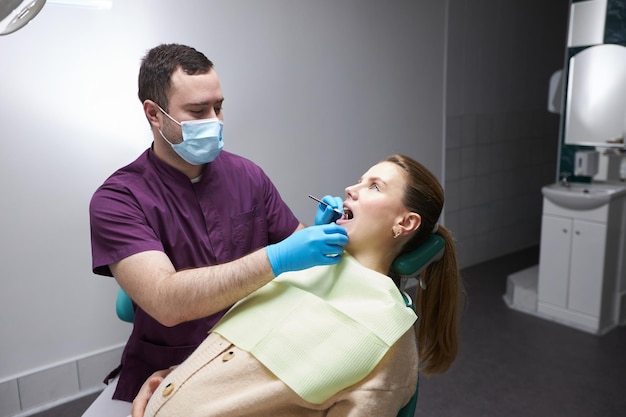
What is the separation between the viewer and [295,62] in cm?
286

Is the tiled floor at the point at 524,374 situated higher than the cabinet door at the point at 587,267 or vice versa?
the cabinet door at the point at 587,267

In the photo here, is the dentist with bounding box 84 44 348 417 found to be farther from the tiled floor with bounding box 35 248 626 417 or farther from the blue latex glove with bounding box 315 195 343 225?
the tiled floor with bounding box 35 248 626 417

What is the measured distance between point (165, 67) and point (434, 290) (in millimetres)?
989

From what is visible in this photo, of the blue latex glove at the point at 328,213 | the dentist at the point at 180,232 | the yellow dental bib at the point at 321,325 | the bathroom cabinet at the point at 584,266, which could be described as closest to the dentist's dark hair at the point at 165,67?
the dentist at the point at 180,232

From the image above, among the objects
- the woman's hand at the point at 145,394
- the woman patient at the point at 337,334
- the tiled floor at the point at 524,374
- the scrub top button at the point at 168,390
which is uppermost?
the woman patient at the point at 337,334

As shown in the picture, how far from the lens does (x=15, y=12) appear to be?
3.43 feet

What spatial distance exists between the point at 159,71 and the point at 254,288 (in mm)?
691

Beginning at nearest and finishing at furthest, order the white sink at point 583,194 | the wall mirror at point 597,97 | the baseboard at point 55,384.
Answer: the baseboard at point 55,384, the white sink at point 583,194, the wall mirror at point 597,97

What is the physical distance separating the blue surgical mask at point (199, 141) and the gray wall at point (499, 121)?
2653 mm

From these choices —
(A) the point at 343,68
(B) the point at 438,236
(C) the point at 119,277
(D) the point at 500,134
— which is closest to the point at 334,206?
(B) the point at 438,236

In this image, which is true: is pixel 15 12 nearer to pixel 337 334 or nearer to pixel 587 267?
pixel 337 334

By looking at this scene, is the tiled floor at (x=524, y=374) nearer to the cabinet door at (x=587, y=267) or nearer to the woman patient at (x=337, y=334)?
the cabinet door at (x=587, y=267)

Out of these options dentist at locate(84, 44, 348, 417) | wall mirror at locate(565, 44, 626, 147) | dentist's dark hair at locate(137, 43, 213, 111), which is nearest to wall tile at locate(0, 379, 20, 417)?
dentist at locate(84, 44, 348, 417)

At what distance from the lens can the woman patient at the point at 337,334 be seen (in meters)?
1.12
